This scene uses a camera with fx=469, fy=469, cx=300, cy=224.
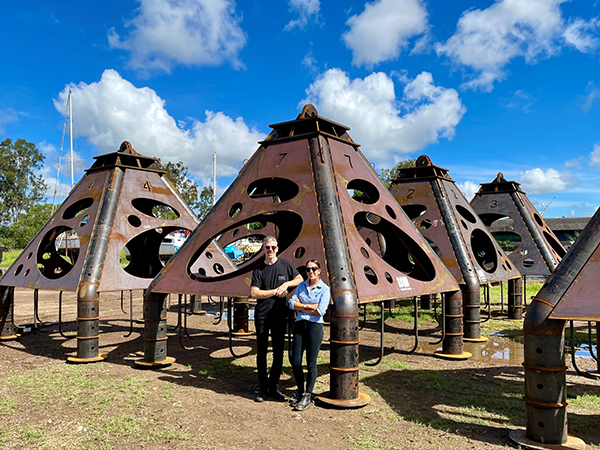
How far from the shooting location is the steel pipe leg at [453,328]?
10.2 metres

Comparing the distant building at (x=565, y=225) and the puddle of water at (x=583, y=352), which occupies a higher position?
the distant building at (x=565, y=225)

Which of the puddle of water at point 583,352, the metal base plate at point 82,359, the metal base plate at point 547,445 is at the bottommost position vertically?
the puddle of water at point 583,352

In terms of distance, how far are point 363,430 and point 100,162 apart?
379 inches

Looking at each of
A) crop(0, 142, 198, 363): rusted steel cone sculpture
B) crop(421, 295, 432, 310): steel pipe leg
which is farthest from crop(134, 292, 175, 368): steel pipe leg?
crop(421, 295, 432, 310): steel pipe leg

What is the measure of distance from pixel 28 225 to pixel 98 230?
3672 cm

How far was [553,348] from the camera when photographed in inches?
200

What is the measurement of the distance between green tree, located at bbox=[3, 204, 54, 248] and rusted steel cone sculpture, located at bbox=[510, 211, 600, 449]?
4336 cm

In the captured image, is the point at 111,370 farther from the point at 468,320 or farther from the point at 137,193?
the point at 468,320

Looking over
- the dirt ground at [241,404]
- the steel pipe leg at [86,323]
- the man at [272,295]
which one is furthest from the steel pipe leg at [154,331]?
the man at [272,295]

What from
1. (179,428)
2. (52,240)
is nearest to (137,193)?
(52,240)

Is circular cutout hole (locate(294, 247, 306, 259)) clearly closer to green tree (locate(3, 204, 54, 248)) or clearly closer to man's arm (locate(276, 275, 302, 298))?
man's arm (locate(276, 275, 302, 298))

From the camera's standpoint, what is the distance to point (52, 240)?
12.4 metres

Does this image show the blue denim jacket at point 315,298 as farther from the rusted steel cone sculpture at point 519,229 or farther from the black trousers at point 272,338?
the rusted steel cone sculpture at point 519,229

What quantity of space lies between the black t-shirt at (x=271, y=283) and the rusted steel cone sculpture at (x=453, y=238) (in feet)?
16.6
